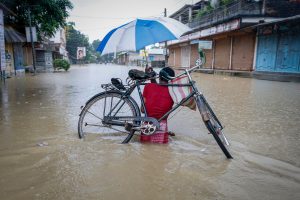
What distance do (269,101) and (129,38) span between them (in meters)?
5.41

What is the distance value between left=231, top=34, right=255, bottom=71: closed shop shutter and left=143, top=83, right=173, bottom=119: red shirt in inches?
681

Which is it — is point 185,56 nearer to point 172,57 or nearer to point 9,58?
point 172,57

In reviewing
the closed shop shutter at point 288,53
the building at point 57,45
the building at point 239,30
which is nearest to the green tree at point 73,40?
the building at point 57,45

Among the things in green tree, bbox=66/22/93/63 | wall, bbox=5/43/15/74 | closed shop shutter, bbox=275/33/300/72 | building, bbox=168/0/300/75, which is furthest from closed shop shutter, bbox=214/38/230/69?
green tree, bbox=66/22/93/63

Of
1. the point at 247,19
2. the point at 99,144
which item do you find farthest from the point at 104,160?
the point at 247,19

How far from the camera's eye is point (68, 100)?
7.57 m

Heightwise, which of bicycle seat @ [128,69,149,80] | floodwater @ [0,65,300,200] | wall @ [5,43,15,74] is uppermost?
wall @ [5,43,15,74]

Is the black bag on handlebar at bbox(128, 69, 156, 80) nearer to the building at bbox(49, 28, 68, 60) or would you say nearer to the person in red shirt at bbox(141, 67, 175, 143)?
the person in red shirt at bbox(141, 67, 175, 143)

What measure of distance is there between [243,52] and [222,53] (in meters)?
3.49

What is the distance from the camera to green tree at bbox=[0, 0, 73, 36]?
2068cm

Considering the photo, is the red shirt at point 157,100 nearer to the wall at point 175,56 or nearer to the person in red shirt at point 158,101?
the person in red shirt at point 158,101

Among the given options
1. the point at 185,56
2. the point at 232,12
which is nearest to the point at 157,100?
the point at 232,12

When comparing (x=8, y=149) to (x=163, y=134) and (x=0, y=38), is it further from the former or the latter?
(x=0, y=38)

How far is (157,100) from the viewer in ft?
11.8
